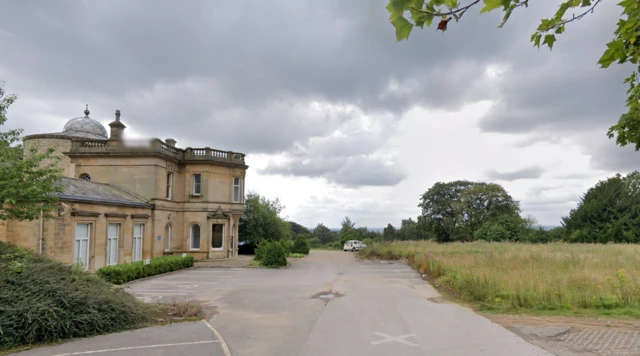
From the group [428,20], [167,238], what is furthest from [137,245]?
[428,20]

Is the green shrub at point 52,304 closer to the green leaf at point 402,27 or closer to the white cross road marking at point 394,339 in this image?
the white cross road marking at point 394,339

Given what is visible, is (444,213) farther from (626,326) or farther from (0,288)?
(0,288)

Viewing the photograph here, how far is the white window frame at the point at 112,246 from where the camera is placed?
20578 mm

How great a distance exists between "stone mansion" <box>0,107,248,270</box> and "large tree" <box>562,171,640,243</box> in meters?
41.5

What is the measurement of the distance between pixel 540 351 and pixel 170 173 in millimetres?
25813

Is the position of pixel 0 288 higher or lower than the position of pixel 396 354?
higher

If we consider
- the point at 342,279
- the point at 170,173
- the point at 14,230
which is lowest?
the point at 342,279

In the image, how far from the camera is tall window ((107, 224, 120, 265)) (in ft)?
67.9

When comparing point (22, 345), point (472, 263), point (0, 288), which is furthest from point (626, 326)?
point (0, 288)

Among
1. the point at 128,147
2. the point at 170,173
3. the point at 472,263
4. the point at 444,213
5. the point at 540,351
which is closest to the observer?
the point at 540,351

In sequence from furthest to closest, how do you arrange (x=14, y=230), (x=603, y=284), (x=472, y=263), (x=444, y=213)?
(x=444, y=213)
(x=472, y=263)
(x=14, y=230)
(x=603, y=284)

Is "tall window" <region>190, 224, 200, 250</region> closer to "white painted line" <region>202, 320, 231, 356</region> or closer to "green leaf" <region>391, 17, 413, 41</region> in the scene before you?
"white painted line" <region>202, 320, 231, 356</region>

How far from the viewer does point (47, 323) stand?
7117 millimetres

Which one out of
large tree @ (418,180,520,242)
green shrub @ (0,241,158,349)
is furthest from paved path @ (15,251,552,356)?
large tree @ (418,180,520,242)
